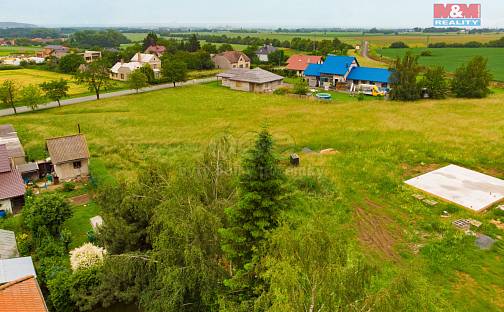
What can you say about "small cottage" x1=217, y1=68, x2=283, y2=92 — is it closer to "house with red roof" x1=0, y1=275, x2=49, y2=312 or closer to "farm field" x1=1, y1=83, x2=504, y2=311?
"farm field" x1=1, y1=83, x2=504, y2=311

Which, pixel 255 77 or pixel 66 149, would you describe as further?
pixel 255 77

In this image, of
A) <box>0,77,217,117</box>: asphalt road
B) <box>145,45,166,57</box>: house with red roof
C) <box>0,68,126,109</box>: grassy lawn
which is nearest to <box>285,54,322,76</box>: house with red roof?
<box>0,77,217,117</box>: asphalt road

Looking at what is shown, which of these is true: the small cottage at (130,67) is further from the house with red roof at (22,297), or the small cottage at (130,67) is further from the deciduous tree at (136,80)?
the house with red roof at (22,297)

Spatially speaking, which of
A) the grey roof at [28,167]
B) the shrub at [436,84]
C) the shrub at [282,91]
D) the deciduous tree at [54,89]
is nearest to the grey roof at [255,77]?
the shrub at [282,91]

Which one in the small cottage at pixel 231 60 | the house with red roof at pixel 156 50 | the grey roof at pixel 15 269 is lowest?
the grey roof at pixel 15 269

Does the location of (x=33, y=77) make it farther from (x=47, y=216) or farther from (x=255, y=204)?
(x=255, y=204)

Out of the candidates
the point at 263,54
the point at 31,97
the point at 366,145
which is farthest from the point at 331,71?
the point at 31,97

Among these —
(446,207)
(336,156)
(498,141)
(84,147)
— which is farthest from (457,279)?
(84,147)
